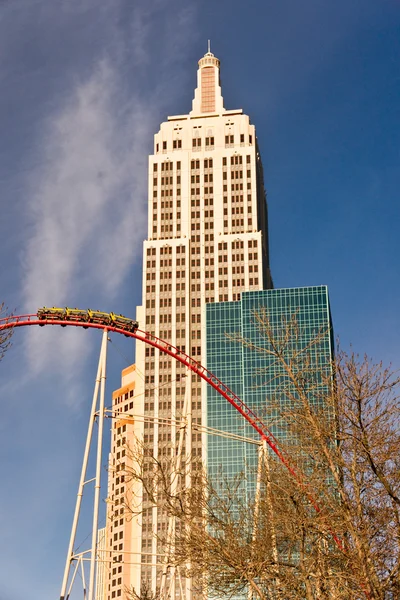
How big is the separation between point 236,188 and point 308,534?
386ft

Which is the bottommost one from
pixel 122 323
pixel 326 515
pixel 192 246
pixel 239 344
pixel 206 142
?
pixel 326 515

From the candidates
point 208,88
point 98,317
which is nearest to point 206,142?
point 208,88

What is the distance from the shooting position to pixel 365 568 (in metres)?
24.7

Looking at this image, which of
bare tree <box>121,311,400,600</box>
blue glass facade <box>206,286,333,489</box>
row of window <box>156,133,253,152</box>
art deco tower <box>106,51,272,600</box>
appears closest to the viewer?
bare tree <box>121,311,400,600</box>

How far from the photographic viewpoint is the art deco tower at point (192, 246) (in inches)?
5153

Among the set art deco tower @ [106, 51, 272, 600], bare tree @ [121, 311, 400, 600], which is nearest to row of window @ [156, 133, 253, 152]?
art deco tower @ [106, 51, 272, 600]

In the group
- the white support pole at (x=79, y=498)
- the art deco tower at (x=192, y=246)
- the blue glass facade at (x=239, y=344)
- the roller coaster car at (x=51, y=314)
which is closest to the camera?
the white support pole at (x=79, y=498)

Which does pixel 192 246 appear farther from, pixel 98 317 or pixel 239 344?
pixel 98 317

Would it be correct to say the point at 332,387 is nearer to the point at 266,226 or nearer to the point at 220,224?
the point at 220,224

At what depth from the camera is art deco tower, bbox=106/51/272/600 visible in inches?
5153

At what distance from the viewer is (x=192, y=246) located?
458ft

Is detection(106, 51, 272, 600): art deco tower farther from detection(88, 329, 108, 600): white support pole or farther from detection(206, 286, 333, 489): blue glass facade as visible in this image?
detection(88, 329, 108, 600): white support pole

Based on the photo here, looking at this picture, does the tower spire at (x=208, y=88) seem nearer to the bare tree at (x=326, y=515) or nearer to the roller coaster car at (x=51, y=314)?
the roller coaster car at (x=51, y=314)

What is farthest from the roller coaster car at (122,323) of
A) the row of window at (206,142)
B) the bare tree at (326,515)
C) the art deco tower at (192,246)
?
the row of window at (206,142)
